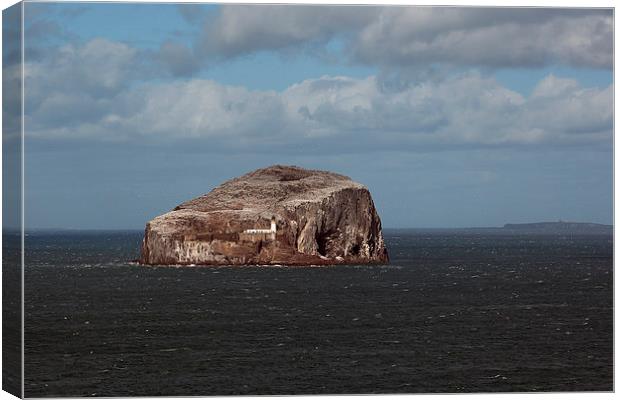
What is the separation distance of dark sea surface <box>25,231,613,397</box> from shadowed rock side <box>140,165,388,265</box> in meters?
2.00

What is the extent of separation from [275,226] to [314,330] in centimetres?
4665

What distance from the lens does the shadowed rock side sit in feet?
331

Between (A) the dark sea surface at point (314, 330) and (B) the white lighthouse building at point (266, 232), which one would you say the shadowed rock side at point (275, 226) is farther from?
(A) the dark sea surface at point (314, 330)

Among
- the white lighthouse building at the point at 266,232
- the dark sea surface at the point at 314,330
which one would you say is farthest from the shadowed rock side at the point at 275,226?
the dark sea surface at the point at 314,330

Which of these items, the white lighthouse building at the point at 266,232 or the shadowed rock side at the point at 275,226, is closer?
the white lighthouse building at the point at 266,232

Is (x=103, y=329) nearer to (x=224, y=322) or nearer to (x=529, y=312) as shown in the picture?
(x=224, y=322)

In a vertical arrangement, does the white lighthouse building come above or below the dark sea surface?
above

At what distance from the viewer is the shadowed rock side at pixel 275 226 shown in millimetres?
101000

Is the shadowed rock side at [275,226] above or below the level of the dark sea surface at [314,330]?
above

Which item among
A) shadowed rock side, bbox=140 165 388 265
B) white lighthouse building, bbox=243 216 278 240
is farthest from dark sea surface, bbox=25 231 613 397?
white lighthouse building, bbox=243 216 278 240

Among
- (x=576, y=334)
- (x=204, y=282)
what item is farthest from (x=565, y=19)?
(x=204, y=282)

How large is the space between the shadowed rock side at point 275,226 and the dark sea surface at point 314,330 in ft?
6.58

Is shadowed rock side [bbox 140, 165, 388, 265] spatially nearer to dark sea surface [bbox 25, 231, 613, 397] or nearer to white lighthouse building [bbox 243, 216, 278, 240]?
white lighthouse building [bbox 243, 216, 278, 240]

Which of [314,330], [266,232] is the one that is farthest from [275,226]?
[314,330]
